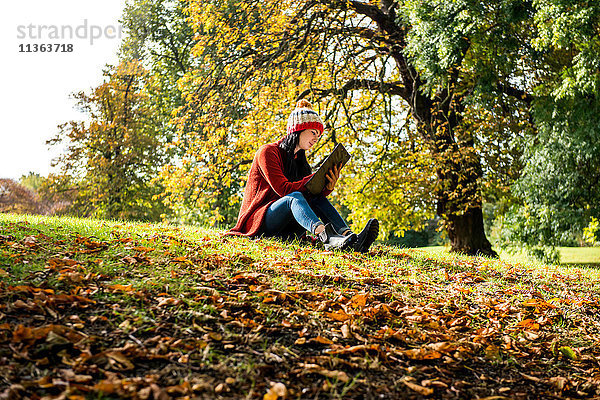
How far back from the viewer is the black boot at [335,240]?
5.45 m

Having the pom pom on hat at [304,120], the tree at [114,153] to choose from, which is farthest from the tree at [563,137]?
the tree at [114,153]

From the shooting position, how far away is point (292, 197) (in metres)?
5.62

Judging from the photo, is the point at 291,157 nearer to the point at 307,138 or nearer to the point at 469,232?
the point at 307,138

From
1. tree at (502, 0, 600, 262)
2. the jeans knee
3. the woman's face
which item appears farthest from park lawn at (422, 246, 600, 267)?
the jeans knee

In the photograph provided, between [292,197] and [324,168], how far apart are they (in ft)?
1.80

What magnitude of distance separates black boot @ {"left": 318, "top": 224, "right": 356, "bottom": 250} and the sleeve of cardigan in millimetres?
659

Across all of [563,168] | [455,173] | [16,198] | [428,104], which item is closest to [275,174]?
[563,168]

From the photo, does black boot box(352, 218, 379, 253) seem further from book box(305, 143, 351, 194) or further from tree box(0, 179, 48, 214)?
tree box(0, 179, 48, 214)

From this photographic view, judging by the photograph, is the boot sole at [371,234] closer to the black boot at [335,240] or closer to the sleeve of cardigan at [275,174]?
the black boot at [335,240]

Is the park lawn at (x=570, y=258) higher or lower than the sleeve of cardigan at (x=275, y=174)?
lower

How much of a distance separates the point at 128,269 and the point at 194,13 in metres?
10.4

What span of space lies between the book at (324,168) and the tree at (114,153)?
48.8ft

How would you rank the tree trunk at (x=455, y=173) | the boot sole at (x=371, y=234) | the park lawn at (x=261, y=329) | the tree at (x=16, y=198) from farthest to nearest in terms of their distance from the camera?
the tree at (x=16, y=198)
the tree trunk at (x=455, y=173)
the boot sole at (x=371, y=234)
the park lawn at (x=261, y=329)

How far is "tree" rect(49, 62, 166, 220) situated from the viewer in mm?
19516
